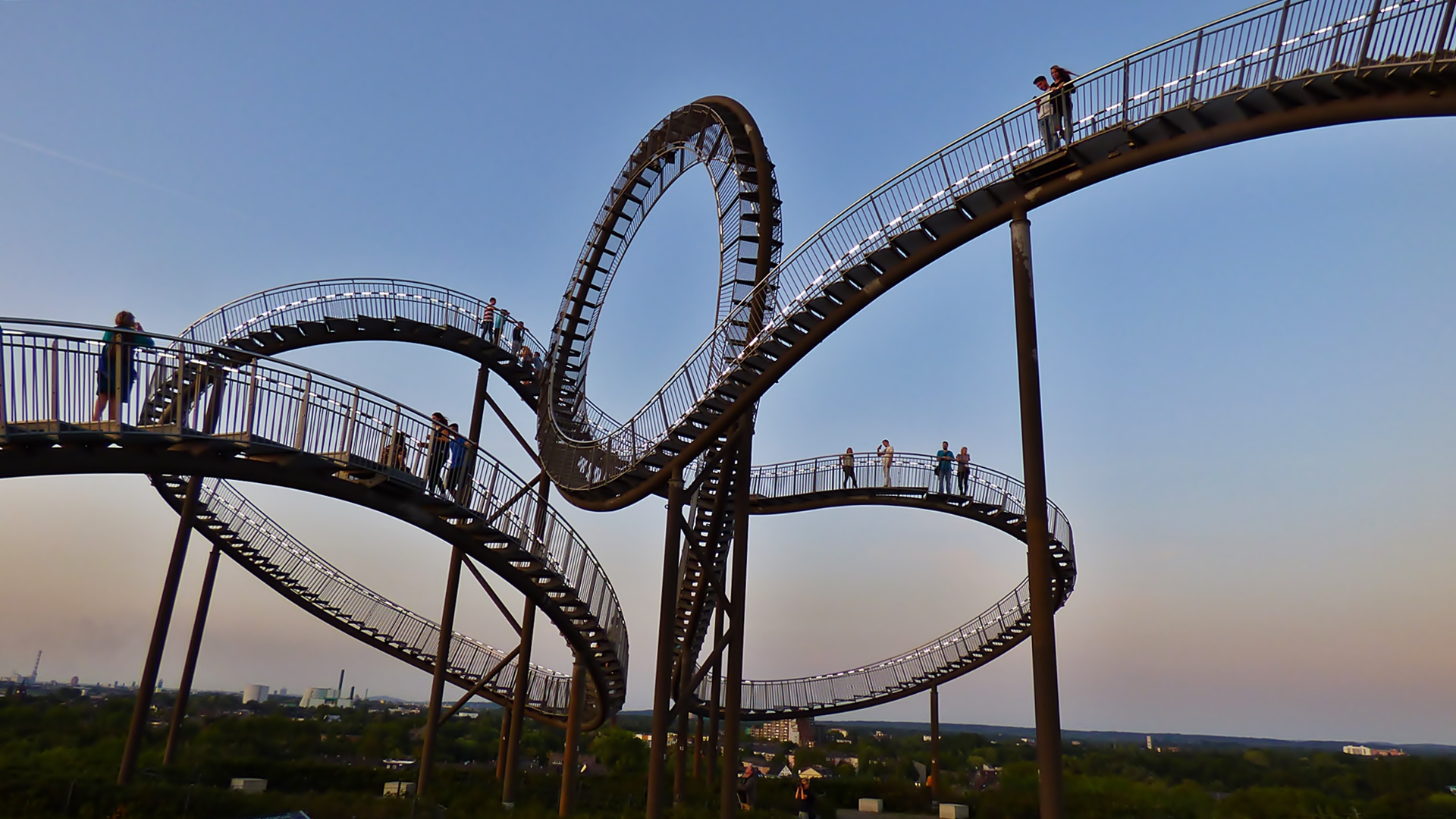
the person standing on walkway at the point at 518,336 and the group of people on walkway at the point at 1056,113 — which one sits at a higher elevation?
the person standing on walkway at the point at 518,336

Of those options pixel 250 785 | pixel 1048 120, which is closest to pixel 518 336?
pixel 250 785

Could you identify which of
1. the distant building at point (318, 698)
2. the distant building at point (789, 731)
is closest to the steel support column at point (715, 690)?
the distant building at point (789, 731)

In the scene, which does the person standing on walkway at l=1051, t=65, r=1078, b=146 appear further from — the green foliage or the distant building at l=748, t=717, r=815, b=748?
the green foliage

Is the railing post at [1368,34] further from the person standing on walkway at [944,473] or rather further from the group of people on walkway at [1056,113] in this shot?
the person standing on walkway at [944,473]

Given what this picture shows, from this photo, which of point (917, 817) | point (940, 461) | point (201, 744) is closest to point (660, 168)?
point (940, 461)

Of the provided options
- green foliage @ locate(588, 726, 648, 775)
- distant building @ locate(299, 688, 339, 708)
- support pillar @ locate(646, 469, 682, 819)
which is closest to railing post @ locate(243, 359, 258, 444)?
support pillar @ locate(646, 469, 682, 819)

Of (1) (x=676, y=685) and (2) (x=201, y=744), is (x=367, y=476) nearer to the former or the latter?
(1) (x=676, y=685)
